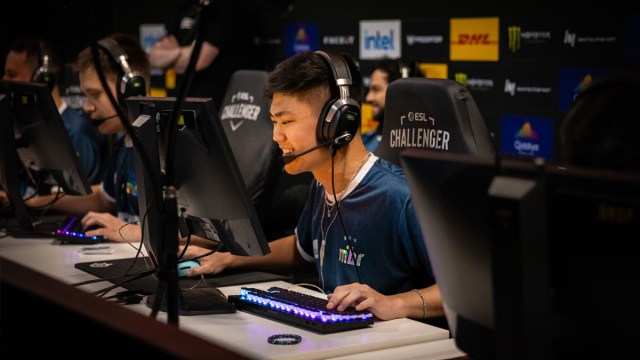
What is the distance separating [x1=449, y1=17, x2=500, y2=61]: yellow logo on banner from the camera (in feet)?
16.4

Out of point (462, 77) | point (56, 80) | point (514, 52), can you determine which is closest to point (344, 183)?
point (56, 80)

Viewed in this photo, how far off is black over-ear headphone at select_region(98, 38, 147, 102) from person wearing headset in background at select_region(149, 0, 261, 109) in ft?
7.69

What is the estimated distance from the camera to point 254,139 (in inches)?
138

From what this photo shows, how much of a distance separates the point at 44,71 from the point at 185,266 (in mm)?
2100

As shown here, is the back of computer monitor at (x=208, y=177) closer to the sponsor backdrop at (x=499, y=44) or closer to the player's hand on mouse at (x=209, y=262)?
the player's hand on mouse at (x=209, y=262)

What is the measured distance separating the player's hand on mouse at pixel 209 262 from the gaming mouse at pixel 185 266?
13mm

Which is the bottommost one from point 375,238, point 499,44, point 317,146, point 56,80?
point 375,238

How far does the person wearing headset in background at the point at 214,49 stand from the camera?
5848 mm

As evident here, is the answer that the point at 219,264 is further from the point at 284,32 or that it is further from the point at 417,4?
the point at 284,32

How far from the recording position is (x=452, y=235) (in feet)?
4.33

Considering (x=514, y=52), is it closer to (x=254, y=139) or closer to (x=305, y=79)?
(x=254, y=139)

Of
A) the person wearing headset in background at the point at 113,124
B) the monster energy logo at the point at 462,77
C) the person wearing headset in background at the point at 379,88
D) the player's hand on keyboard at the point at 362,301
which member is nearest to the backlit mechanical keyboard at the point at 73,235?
the person wearing headset in background at the point at 113,124

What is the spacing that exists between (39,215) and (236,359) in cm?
286

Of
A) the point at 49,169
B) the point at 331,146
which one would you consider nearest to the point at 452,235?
the point at 331,146
